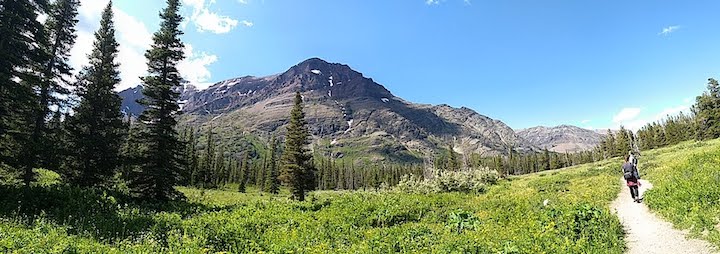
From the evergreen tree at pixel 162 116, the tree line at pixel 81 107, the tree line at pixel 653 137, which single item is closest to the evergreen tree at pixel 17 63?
the tree line at pixel 81 107

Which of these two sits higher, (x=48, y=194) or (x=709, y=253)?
(x=48, y=194)

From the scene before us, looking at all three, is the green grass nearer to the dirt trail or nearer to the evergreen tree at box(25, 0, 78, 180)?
the dirt trail

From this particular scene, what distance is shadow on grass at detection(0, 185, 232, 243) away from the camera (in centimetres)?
1437

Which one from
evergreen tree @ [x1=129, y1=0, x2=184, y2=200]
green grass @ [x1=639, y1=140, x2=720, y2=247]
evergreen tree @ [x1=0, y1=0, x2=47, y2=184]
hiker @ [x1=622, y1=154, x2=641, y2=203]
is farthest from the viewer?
evergreen tree @ [x1=129, y1=0, x2=184, y2=200]

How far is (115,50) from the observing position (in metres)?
33.0

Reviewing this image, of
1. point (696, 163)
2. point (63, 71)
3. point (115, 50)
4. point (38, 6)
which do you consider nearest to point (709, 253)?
point (696, 163)

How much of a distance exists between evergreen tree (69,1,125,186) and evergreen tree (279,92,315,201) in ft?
65.8

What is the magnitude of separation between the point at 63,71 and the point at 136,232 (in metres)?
18.2

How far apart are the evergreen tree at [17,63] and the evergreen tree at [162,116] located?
647 centimetres

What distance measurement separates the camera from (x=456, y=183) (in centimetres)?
3631

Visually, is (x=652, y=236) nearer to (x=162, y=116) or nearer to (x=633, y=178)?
(x=633, y=178)

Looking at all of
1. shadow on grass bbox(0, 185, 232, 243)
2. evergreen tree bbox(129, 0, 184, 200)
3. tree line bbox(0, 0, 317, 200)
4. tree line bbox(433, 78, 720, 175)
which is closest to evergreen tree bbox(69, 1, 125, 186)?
tree line bbox(0, 0, 317, 200)

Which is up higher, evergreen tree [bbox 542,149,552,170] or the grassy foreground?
evergreen tree [bbox 542,149,552,170]

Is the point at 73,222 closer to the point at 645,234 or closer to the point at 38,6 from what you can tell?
the point at 38,6
